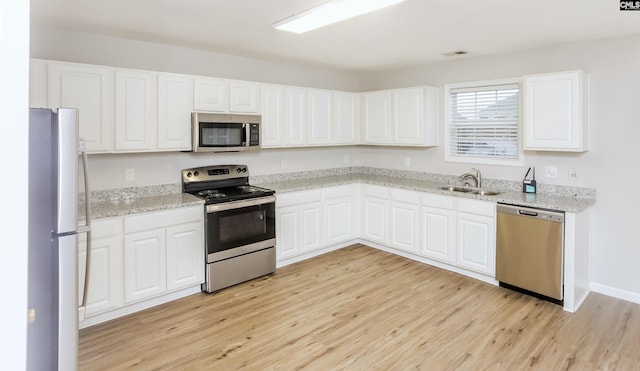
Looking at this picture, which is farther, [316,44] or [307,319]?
[316,44]

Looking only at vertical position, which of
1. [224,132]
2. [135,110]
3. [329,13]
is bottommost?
[224,132]

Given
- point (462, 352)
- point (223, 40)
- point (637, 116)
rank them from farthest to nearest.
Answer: point (223, 40) < point (637, 116) < point (462, 352)

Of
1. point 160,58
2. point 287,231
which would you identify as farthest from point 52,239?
point 287,231

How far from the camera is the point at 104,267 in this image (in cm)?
313

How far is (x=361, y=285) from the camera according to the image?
3.98m

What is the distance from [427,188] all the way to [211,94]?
260 cm

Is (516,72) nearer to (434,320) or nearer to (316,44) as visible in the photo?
(316,44)

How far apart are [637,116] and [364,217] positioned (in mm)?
3033

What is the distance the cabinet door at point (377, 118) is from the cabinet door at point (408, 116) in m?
0.11

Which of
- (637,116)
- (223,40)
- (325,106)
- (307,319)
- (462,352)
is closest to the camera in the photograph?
(462,352)

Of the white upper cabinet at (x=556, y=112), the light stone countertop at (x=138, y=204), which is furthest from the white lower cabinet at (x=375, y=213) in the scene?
the light stone countertop at (x=138, y=204)

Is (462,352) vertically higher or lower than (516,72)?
lower

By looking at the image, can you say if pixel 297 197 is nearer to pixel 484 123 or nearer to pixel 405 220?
pixel 405 220

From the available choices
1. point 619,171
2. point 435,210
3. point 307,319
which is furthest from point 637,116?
point 307,319
